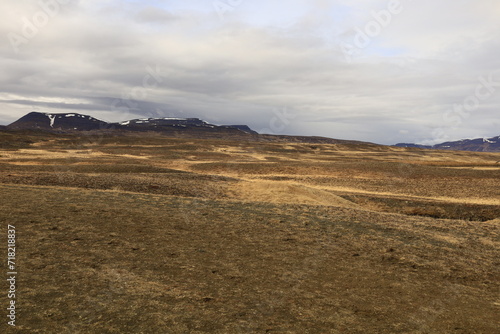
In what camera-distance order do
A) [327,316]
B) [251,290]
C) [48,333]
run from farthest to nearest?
[251,290]
[327,316]
[48,333]

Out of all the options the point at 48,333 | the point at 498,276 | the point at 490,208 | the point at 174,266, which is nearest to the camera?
the point at 48,333

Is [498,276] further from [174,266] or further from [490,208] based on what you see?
[490,208]

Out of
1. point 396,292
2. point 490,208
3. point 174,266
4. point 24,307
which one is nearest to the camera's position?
point 24,307

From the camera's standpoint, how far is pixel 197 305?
834 cm

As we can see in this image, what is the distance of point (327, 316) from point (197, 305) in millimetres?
3162

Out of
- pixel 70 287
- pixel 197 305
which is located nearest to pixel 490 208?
pixel 197 305

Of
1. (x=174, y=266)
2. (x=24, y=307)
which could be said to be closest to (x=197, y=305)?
(x=174, y=266)

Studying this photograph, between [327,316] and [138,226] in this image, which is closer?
[327,316]

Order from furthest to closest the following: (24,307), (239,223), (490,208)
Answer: (490,208), (239,223), (24,307)

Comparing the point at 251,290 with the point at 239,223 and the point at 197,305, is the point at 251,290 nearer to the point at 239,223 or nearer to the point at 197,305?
the point at 197,305

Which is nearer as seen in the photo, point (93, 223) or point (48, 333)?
point (48, 333)

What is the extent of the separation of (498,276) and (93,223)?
616 inches

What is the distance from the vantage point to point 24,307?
7.58 metres

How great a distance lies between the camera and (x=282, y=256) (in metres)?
→ 12.6
